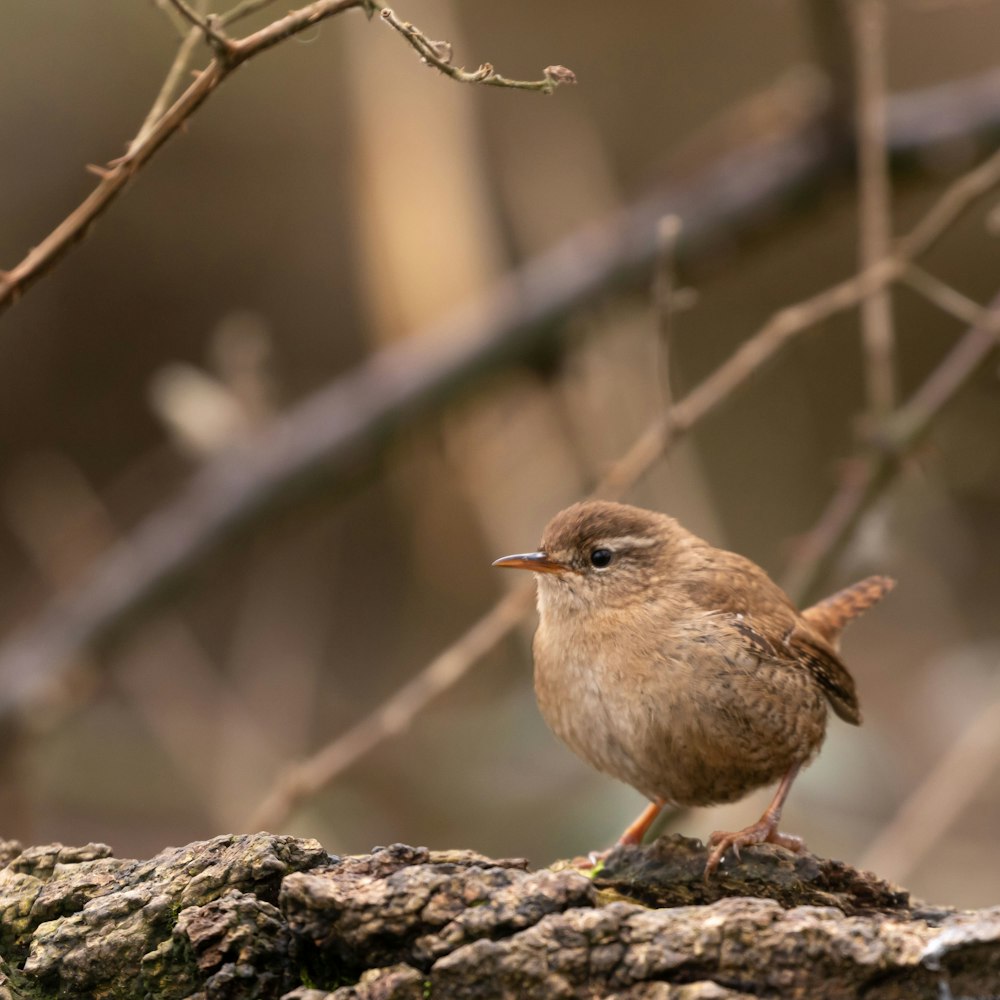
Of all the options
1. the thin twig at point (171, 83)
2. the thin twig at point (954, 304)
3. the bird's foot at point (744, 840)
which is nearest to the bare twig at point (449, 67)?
the thin twig at point (171, 83)

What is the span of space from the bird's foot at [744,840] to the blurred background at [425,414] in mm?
1417

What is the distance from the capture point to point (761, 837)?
112 inches

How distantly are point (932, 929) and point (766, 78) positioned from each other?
786cm

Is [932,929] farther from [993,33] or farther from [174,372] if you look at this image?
[993,33]

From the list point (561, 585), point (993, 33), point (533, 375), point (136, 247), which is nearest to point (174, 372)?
point (136, 247)

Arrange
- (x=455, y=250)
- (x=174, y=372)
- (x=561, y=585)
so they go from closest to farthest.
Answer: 1. (x=561, y=585)
2. (x=455, y=250)
3. (x=174, y=372)

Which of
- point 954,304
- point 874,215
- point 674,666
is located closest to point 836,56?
point 874,215

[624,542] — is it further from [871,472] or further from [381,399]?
[381,399]

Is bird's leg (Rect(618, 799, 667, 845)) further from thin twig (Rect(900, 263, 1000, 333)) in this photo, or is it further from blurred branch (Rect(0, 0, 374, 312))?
blurred branch (Rect(0, 0, 374, 312))

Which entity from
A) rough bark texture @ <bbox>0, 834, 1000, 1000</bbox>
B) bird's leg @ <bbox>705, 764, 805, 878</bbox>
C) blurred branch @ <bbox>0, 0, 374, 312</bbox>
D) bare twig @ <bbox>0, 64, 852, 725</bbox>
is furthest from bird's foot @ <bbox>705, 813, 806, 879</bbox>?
bare twig @ <bbox>0, 64, 852, 725</bbox>

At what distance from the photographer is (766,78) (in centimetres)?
894

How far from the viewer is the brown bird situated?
9.44ft

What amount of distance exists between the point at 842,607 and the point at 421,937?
2271 millimetres

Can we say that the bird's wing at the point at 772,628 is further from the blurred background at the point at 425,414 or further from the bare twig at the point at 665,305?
the blurred background at the point at 425,414
